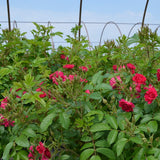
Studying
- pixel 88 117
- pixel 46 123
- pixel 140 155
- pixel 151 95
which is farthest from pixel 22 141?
pixel 151 95

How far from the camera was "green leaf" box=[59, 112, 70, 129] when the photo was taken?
121 cm

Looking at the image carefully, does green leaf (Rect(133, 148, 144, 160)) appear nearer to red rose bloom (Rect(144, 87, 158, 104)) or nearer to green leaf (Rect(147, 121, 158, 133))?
green leaf (Rect(147, 121, 158, 133))

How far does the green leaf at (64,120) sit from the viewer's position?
1.21m

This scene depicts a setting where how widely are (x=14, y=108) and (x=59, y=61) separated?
119 centimetres

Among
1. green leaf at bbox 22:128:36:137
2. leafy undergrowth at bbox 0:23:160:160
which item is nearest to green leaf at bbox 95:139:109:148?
leafy undergrowth at bbox 0:23:160:160

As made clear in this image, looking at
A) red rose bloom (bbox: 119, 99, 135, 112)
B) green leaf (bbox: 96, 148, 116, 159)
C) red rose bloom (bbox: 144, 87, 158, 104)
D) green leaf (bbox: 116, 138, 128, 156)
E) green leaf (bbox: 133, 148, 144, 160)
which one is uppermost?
red rose bloom (bbox: 144, 87, 158, 104)

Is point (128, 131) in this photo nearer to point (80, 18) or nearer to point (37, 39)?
point (37, 39)

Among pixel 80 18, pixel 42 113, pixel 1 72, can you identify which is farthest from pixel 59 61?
pixel 80 18

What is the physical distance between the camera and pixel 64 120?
1225mm

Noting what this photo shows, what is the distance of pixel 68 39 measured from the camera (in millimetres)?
2354

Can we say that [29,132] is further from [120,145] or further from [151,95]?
[151,95]

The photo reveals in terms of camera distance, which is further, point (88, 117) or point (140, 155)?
point (88, 117)

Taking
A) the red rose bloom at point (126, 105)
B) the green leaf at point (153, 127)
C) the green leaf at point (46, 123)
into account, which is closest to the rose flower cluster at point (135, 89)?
the red rose bloom at point (126, 105)

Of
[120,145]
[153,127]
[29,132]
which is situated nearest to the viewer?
[120,145]
